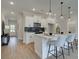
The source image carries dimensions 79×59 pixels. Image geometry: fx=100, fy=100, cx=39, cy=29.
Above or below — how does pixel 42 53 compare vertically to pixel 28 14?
below

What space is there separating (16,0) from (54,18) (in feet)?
23.2

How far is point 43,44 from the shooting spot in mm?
3875

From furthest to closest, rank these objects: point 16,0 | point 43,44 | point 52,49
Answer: point 16,0
point 52,49
point 43,44

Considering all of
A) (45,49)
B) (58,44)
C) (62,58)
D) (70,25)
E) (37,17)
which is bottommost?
(62,58)

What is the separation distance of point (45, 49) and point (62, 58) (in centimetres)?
78

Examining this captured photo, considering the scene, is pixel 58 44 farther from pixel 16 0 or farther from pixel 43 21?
pixel 43 21

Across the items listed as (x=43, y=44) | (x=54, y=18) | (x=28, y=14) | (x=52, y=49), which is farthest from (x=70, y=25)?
(x=43, y=44)

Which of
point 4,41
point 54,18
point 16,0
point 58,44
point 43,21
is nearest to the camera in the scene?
point 58,44

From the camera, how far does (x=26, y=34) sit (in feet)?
27.5

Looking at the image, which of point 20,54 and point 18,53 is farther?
point 18,53

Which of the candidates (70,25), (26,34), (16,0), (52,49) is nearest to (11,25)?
(26,34)

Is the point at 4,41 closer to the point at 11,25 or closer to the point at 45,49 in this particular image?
the point at 45,49

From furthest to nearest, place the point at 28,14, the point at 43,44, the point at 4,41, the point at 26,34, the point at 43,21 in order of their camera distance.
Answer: the point at 43,21
the point at 28,14
the point at 26,34
the point at 4,41
the point at 43,44

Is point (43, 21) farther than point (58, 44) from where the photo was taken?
Yes
